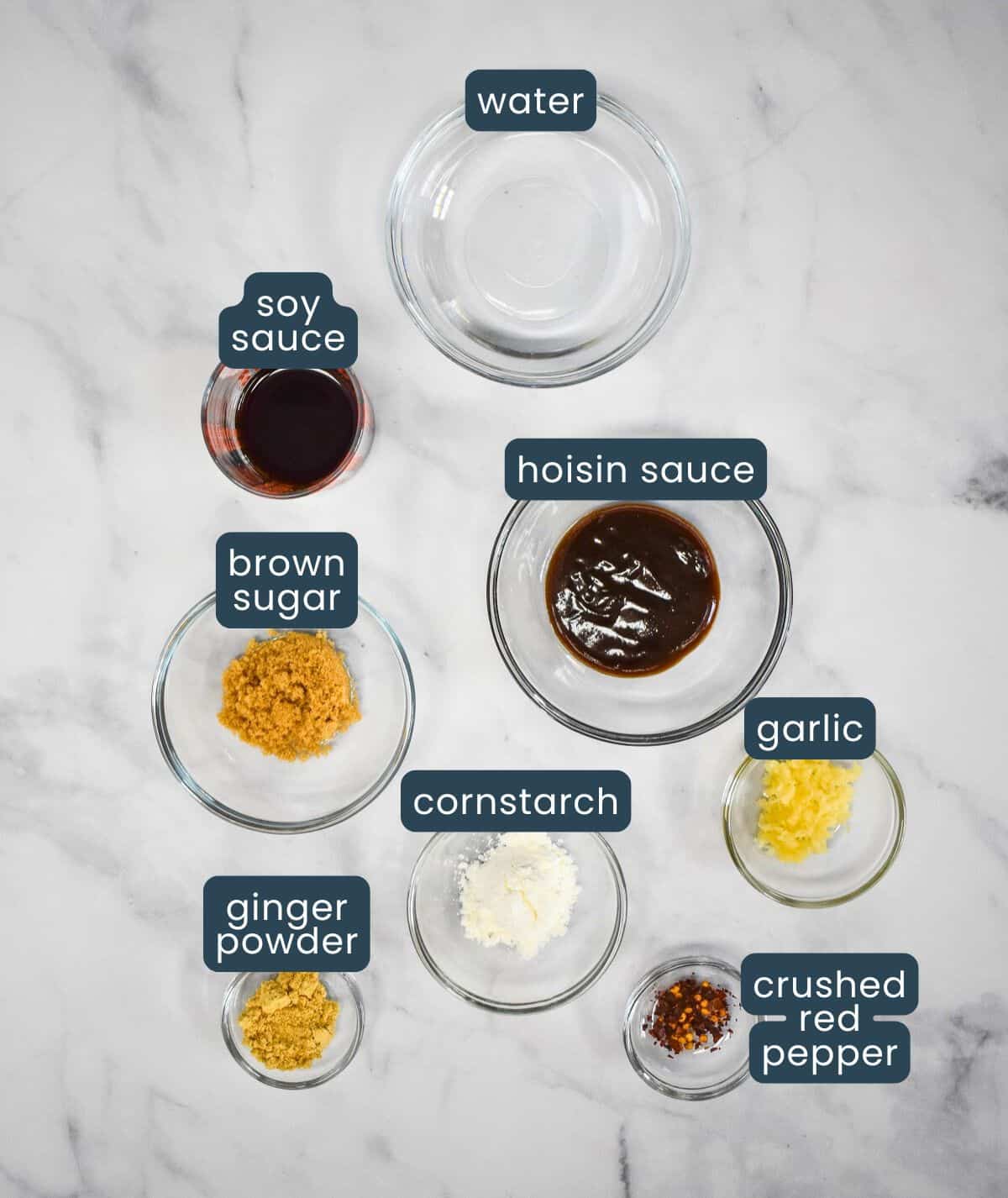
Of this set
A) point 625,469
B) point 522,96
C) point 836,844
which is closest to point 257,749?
point 625,469

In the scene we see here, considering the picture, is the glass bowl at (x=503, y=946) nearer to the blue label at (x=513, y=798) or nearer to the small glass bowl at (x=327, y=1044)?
the blue label at (x=513, y=798)

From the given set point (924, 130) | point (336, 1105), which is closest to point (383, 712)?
point (336, 1105)

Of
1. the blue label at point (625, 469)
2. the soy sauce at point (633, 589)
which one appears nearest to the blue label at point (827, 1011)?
the soy sauce at point (633, 589)

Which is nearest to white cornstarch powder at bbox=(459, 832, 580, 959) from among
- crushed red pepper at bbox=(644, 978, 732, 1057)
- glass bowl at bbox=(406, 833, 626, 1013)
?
glass bowl at bbox=(406, 833, 626, 1013)

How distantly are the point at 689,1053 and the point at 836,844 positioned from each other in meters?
0.50

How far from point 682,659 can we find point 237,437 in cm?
92

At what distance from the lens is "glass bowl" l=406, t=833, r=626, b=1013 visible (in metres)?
1.79

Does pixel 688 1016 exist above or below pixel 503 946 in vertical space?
below

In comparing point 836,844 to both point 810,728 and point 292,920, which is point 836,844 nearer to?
point 810,728

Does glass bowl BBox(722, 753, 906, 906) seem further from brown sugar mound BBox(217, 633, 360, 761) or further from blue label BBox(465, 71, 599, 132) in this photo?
blue label BBox(465, 71, 599, 132)

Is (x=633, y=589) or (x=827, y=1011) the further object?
(x=827, y=1011)

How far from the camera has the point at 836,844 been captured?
5.89 ft

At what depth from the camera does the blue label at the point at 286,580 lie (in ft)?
5.72

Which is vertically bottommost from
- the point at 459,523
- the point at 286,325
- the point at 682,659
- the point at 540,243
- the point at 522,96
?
the point at 682,659
